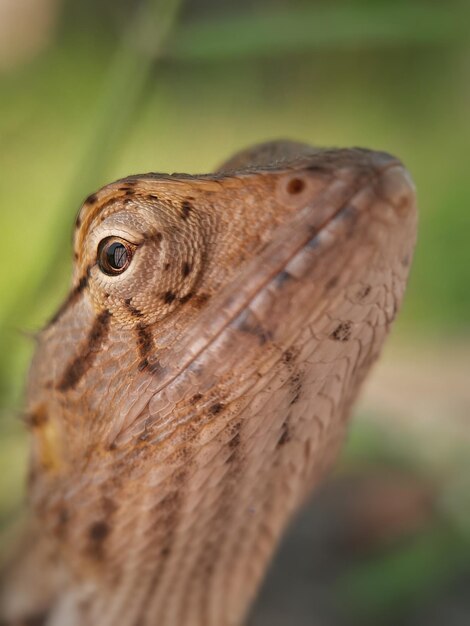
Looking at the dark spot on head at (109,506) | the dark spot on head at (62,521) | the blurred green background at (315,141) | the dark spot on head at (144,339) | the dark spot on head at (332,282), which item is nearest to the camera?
the dark spot on head at (332,282)

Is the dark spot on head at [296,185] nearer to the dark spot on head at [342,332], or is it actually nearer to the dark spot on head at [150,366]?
the dark spot on head at [342,332]

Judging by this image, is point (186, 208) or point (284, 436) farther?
point (284, 436)

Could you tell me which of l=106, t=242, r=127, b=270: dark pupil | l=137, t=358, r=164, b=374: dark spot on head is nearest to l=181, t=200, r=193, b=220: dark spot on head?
l=106, t=242, r=127, b=270: dark pupil

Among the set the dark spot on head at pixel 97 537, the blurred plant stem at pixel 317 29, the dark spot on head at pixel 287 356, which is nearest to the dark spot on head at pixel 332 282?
the dark spot on head at pixel 287 356

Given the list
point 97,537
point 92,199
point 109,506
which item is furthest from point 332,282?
point 97,537

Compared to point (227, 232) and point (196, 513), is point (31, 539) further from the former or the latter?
point (227, 232)

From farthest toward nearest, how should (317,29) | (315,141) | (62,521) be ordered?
(315,141)
(317,29)
(62,521)

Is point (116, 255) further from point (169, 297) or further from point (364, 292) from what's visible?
point (364, 292)
